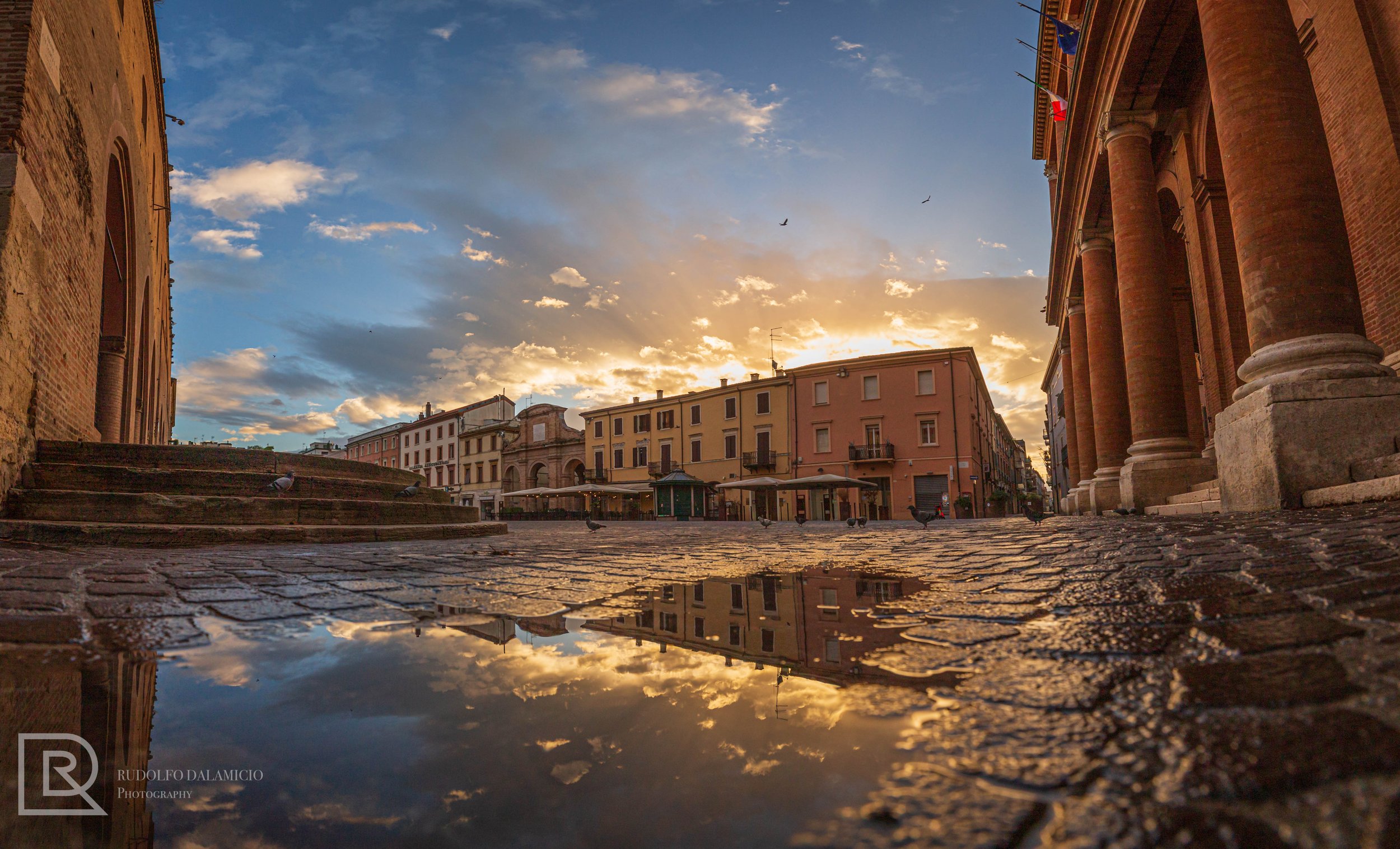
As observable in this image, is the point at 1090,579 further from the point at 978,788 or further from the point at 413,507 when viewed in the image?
the point at 413,507

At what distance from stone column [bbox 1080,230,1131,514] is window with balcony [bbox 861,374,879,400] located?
19192mm

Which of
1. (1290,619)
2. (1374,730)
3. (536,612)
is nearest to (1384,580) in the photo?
→ (1290,619)

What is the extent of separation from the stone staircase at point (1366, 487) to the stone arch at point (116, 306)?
653 inches

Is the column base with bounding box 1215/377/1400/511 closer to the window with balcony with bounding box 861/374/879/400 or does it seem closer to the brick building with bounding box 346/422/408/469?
the window with balcony with bounding box 861/374/879/400

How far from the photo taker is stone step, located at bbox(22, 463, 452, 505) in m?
6.27

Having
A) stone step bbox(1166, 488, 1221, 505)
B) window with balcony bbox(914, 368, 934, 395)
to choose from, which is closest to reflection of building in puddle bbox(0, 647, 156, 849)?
stone step bbox(1166, 488, 1221, 505)

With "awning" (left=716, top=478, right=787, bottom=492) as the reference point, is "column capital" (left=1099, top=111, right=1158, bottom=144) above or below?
above

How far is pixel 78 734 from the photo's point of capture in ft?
3.65

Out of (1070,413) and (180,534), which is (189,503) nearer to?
(180,534)

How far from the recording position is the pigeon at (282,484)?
7344 millimetres

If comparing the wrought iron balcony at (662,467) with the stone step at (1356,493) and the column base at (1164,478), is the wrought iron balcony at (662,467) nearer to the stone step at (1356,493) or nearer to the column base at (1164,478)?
the column base at (1164,478)

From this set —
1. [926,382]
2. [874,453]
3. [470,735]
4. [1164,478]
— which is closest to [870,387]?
[926,382]

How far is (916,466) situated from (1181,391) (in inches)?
876

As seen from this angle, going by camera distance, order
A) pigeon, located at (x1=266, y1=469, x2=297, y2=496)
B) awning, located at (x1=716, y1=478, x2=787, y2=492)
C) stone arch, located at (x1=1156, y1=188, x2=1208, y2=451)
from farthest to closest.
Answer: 1. awning, located at (x1=716, y1=478, x2=787, y2=492)
2. stone arch, located at (x1=1156, y1=188, x2=1208, y2=451)
3. pigeon, located at (x1=266, y1=469, x2=297, y2=496)
